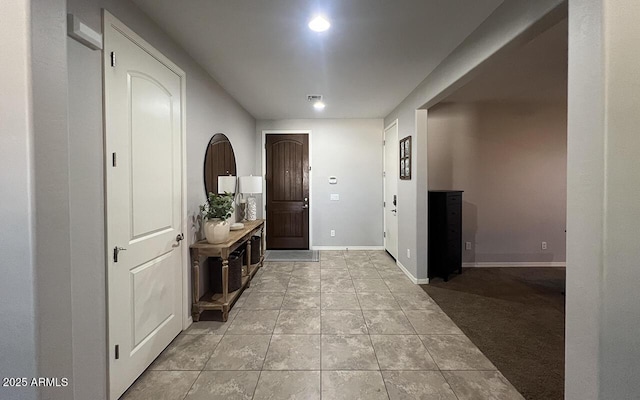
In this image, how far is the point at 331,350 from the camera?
7.32 ft

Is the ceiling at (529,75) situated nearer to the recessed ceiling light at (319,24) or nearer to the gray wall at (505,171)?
the gray wall at (505,171)

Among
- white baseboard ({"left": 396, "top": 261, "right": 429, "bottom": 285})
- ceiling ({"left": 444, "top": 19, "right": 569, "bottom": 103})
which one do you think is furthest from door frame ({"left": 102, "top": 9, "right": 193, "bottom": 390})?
white baseboard ({"left": 396, "top": 261, "right": 429, "bottom": 285})

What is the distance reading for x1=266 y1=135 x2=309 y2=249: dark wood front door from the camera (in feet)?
17.8

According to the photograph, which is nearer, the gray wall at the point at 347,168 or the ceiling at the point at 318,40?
the ceiling at the point at 318,40

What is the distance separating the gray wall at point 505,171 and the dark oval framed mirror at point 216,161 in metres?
3.10

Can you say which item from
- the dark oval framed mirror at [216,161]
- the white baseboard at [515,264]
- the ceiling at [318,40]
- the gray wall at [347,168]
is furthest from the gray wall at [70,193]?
the white baseboard at [515,264]

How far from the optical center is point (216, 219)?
276cm

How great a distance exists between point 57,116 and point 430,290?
3.71 metres

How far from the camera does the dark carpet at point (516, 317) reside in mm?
1943

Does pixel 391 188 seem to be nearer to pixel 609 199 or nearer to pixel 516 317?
pixel 516 317

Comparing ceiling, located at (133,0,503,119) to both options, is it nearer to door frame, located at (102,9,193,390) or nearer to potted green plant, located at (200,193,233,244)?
door frame, located at (102,9,193,390)

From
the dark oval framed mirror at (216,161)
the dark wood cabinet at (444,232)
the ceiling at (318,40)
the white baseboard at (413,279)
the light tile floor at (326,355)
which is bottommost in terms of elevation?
the light tile floor at (326,355)

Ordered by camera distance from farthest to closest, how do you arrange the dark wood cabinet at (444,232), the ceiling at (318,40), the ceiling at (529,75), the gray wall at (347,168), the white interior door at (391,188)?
the gray wall at (347,168), the white interior door at (391,188), the dark wood cabinet at (444,232), the ceiling at (529,75), the ceiling at (318,40)

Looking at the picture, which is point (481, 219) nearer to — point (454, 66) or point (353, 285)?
point (353, 285)
